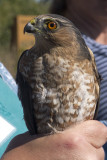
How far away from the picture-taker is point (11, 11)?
19.4 meters

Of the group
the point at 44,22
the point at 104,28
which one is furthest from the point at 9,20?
the point at 44,22

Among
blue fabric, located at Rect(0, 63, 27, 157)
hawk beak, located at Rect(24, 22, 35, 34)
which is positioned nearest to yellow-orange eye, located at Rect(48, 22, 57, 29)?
hawk beak, located at Rect(24, 22, 35, 34)

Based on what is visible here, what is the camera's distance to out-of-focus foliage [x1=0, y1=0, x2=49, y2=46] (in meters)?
18.1

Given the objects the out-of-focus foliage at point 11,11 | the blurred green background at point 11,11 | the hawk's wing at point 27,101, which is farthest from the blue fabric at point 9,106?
the out-of-focus foliage at point 11,11

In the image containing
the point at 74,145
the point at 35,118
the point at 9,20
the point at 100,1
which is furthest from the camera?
the point at 9,20

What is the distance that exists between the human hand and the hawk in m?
0.15

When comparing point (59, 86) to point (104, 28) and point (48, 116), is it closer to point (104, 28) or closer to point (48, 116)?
point (48, 116)

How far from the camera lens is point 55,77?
200 cm

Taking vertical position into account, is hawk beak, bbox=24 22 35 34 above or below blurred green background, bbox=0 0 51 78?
above

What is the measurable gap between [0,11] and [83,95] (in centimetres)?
1777

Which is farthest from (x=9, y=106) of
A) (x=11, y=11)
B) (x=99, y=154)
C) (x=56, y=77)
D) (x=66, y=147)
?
(x=11, y=11)

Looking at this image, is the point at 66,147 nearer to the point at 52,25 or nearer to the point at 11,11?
the point at 52,25

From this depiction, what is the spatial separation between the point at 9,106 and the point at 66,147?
94 cm

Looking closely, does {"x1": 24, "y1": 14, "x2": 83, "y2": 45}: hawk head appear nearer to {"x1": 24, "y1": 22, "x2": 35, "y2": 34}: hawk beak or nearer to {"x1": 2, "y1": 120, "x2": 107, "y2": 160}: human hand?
{"x1": 24, "y1": 22, "x2": 35, "y2": 34}: hawk beak
